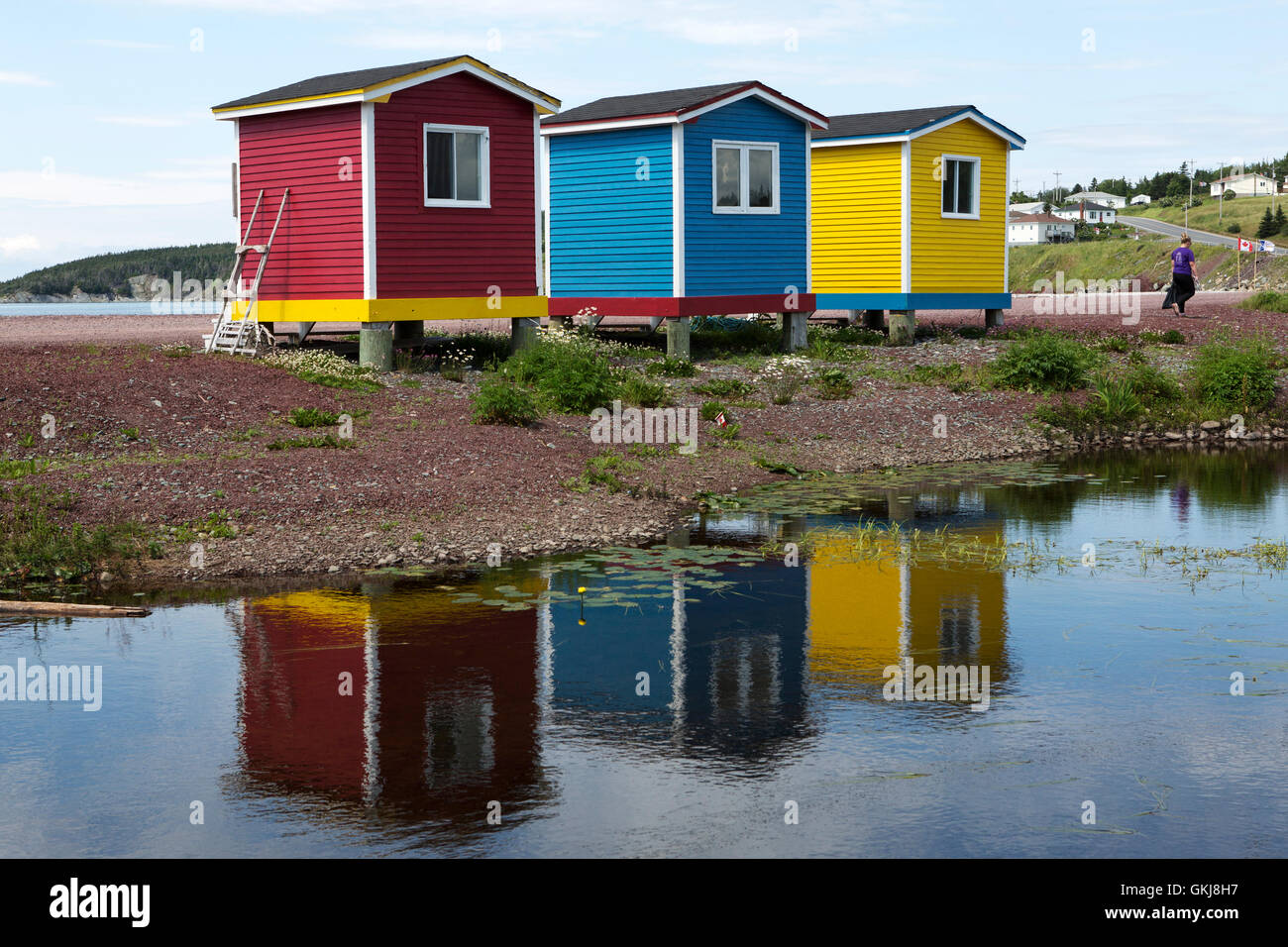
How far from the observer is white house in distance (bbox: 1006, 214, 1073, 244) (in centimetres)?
12188

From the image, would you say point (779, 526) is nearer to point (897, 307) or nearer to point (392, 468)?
point (392, 468)

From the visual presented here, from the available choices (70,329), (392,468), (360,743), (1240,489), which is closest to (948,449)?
(1240,489)

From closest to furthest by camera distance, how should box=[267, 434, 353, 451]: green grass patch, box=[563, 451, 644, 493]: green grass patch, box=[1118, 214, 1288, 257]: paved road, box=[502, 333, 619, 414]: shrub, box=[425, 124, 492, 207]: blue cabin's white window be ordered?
box=[563, 451, 644, 493]: green grass patch, box=[267, 434, 353, 451]: green grass patch, box=[502, 333, 619, 414]: shrub, box=[425, 124, 492, 207]: blue cabin's white window, box=[1118, 214, 1288, 257]: paved road

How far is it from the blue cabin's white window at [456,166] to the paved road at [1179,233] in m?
68.3

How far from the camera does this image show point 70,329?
1185 inches

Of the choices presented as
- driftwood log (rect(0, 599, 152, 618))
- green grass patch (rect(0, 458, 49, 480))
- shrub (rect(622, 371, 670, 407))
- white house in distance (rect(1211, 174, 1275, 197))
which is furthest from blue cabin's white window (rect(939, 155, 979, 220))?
white house in distance (rect(1211, 174, 1275, 197))

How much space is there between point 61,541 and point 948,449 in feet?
40.4

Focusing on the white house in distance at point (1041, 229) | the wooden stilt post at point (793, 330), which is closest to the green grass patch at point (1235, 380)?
the wooden stilt post at point (793, 330)

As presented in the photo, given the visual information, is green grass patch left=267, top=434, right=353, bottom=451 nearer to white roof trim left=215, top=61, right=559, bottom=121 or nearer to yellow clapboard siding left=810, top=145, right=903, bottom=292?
white roof trim left=215, top=61, right=559, bottom=121

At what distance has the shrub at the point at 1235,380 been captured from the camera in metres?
22.9

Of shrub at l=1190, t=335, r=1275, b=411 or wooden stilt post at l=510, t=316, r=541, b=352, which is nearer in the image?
shrub at l=1190, t=335, r=1275, b=411

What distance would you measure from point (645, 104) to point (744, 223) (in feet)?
9.37

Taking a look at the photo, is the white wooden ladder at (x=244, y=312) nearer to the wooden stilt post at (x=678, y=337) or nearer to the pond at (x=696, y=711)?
the wooden stilt post at (x=678, y=337)

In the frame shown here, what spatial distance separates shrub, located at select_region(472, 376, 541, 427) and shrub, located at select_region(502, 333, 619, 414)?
53.6 inches
